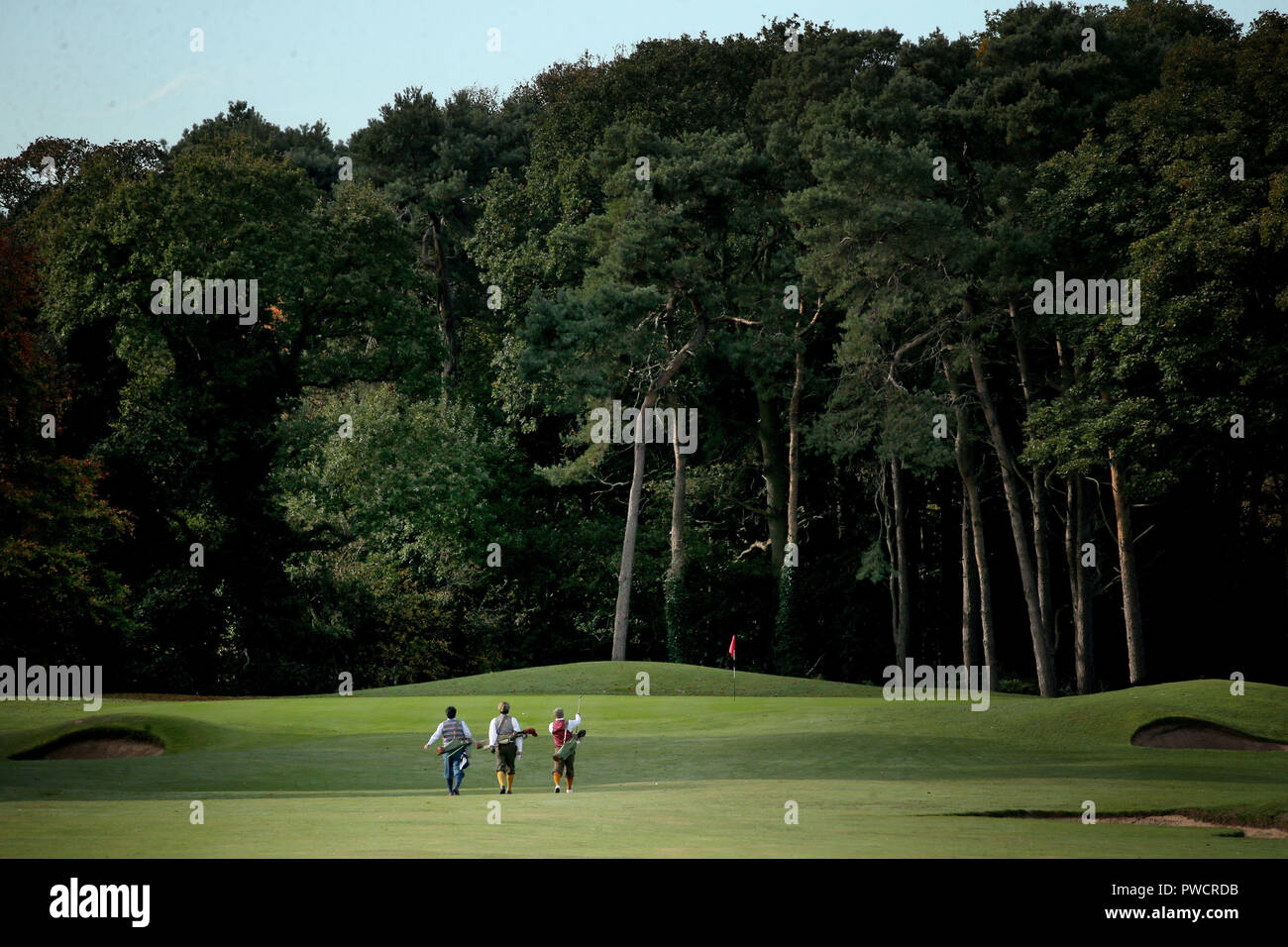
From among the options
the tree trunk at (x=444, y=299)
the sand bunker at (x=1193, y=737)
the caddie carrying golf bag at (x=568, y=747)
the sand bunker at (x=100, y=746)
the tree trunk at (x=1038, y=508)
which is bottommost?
the sand bunker at (x=1193, y=737)

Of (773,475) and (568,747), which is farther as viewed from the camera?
(773,475)

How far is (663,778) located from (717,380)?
31.4m

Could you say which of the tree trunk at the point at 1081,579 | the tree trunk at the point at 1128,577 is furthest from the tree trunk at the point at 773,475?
the tree trunk at the point at 1128,577

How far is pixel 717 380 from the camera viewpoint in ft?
174

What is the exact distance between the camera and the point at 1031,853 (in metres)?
12.4

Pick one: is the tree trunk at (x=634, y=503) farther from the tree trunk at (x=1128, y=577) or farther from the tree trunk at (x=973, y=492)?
the tree trunk at (x=1128, y=577)

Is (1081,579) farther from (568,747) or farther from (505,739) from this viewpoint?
(505,739)

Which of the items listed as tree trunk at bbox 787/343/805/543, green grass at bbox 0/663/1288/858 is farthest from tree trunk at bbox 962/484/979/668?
green grass at bbox 0/663/1288/858

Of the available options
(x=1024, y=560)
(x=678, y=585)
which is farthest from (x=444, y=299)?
(x=1024, y=560)

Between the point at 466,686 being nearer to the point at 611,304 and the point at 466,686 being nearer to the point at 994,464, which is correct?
the point at 611,304

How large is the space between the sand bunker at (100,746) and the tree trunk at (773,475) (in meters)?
29.9

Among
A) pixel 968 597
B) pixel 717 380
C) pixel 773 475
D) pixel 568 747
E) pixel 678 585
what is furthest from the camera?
pixel 773 475

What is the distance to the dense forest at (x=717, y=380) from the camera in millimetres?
39688
